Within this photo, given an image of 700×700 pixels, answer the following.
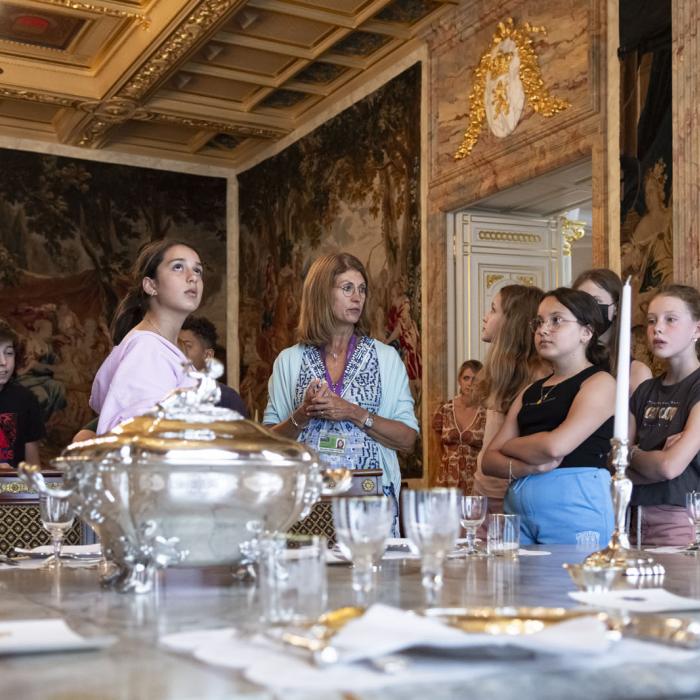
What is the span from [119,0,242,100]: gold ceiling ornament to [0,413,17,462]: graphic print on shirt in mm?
4767

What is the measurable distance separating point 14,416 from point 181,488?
18.0 feet

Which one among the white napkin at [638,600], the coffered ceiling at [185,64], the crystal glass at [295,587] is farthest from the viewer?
the coffered ceiling at [185,64]

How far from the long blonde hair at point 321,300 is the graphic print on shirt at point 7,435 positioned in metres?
2.99

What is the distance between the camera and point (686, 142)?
7.44 m

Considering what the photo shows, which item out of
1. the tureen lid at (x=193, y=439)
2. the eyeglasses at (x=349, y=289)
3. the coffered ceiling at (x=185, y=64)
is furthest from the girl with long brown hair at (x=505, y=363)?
the coffered ceiling at (x=185, y=64)

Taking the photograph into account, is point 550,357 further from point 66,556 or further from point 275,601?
point 275,601

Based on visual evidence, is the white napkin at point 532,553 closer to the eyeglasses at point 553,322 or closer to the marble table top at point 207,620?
the marble table top at point 207,620

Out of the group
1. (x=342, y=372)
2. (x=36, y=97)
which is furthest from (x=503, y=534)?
(x=36, y=97)

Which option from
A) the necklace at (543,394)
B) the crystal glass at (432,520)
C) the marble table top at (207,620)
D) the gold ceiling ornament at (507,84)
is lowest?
the marble table top at (207,620)

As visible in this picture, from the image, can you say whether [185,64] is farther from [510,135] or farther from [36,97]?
[510,135]

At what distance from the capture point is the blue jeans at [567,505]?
3.64 meters

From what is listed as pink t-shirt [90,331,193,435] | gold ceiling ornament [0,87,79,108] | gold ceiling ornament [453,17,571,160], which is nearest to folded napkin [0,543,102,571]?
pink t-shirt [90,331,193,435]

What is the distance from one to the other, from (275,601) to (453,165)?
9352 mm

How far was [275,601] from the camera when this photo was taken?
1472 millimetres
